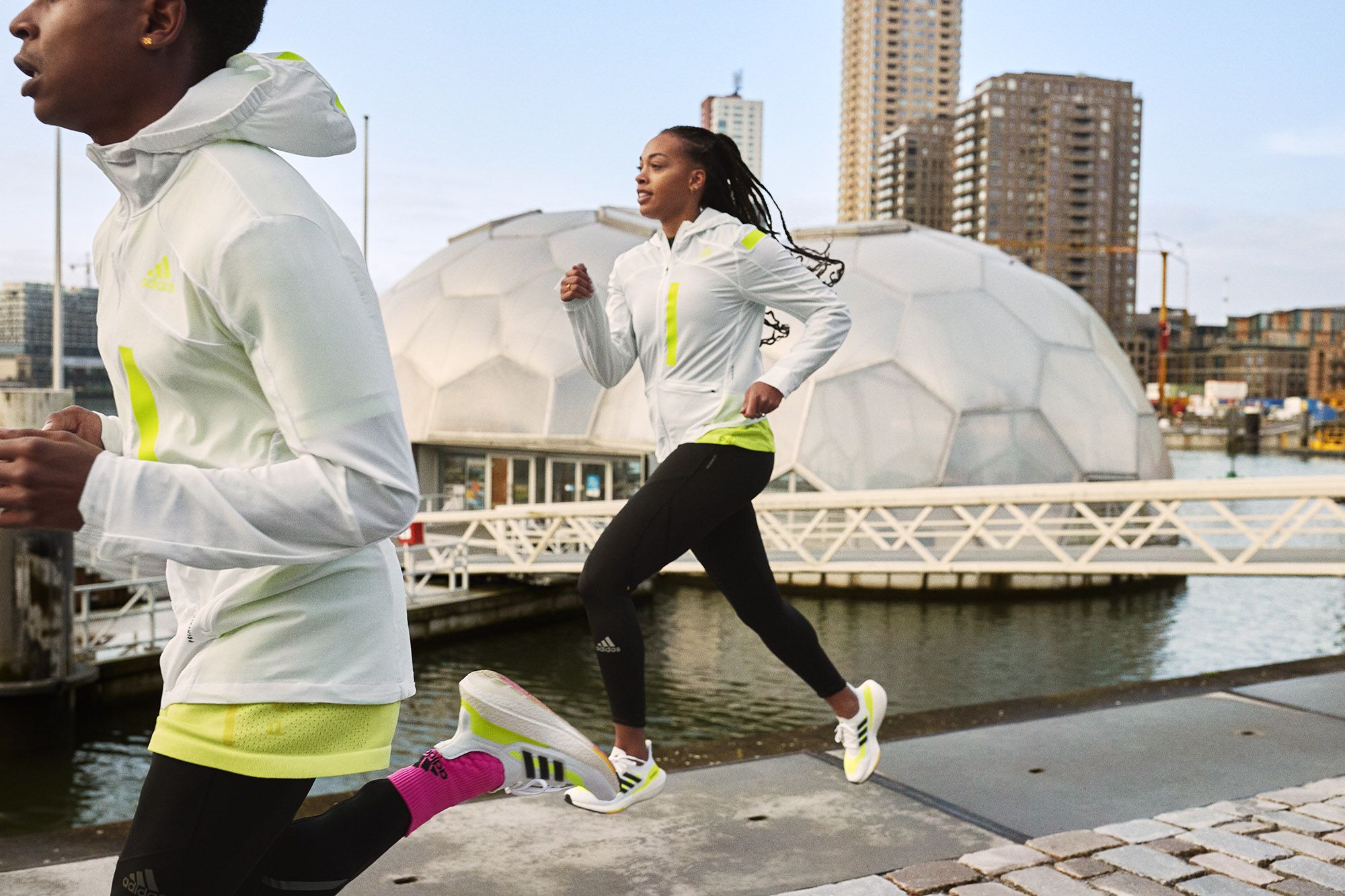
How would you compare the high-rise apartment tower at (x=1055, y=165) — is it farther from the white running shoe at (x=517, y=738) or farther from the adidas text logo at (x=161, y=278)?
the adidas text logo at (x=161, y=278)

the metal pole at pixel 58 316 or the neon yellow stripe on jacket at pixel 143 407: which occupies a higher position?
the metal pole at pixel 58 316

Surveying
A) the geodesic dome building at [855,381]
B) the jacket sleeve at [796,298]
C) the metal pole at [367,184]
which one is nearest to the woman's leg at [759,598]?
the jacket sleeve at [796,298]

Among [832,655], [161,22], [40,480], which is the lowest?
[832,655]

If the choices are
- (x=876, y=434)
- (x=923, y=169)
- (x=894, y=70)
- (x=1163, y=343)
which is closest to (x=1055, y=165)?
(x=923, y=169)

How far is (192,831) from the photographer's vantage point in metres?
Answer: 1.43

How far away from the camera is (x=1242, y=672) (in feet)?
18.7

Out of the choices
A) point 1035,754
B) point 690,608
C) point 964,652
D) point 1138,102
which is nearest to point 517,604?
point 690,608

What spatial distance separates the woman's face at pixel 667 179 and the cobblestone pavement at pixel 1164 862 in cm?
187

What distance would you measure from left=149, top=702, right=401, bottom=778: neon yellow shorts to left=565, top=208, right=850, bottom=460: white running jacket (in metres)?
1.84

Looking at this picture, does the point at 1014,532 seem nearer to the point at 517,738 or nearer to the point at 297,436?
the point at 517,738

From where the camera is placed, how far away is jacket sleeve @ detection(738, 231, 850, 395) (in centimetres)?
331

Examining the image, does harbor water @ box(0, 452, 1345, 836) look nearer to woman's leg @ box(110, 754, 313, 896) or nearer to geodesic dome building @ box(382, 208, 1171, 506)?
geodesic dome building @ box(382, 208, 1171, 506)

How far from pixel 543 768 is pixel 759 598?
129cm

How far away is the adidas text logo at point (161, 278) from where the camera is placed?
139 cm
